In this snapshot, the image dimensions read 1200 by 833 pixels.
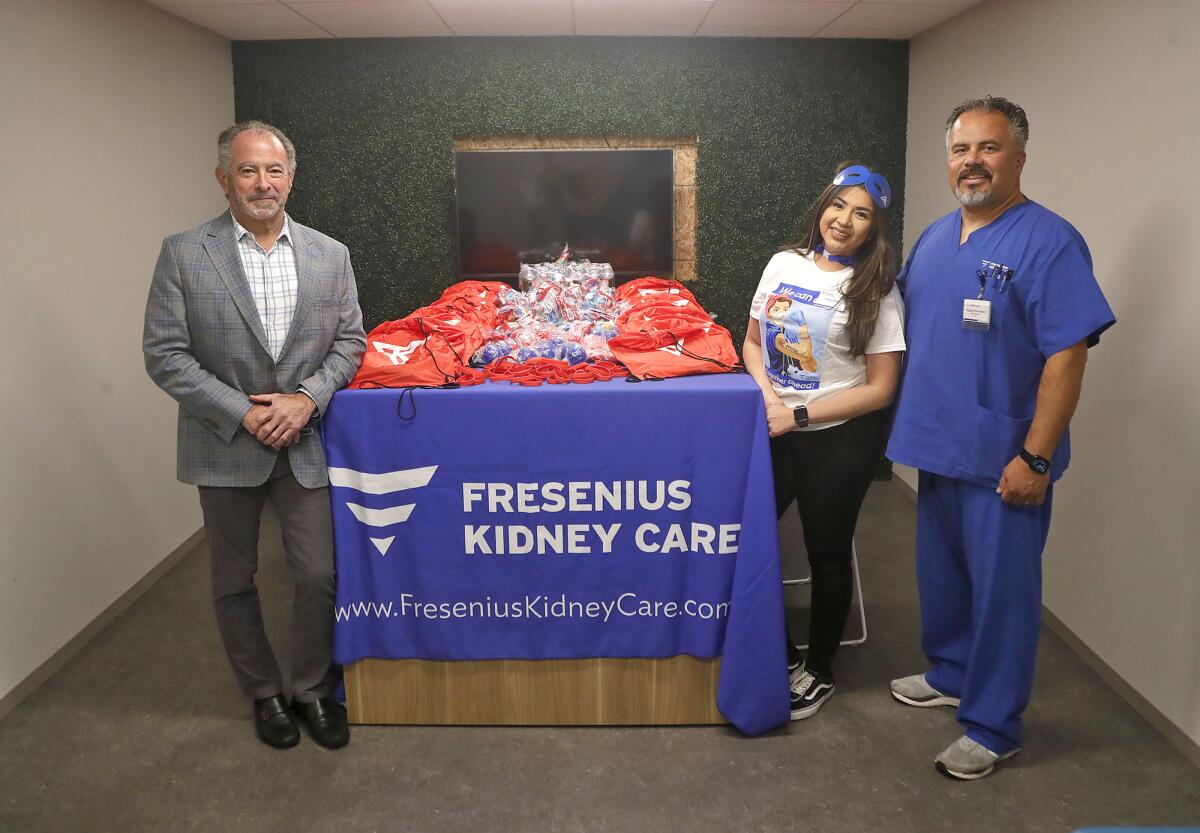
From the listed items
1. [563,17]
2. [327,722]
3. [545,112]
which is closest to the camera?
[327,722]

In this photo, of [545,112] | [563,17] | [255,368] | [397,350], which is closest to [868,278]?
[397,350]

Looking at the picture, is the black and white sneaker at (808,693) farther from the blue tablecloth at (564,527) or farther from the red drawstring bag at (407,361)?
the red drawstring bag at (407,361)

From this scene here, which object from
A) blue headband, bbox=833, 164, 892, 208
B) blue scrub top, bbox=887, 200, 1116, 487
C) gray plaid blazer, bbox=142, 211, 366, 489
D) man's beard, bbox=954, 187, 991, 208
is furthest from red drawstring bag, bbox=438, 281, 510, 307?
man's beard, bbox=954, 187, 991, 208

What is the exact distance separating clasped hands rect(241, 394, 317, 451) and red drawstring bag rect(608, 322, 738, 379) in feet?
2.75

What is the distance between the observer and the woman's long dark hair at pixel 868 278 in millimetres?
2260

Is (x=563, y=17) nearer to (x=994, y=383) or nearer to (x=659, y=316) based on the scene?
(x=659, y=316)

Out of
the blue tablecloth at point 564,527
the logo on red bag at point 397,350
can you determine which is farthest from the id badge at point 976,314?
the logo on red bag at point 397,350

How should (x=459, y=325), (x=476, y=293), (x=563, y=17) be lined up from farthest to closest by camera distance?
(x=563, y=17) → (x=476, y=293) → (x=459, y=325)

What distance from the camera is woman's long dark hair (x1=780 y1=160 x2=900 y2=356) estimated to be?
7.41ft

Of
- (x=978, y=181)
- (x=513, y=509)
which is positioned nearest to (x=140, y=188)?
(x=513, y=509)

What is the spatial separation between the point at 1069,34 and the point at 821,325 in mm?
1726

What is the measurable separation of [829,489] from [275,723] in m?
1.62

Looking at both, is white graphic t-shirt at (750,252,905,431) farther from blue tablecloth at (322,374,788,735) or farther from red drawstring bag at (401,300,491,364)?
red drawstring bag at (401,300,491,364)

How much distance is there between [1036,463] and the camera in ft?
6.98
